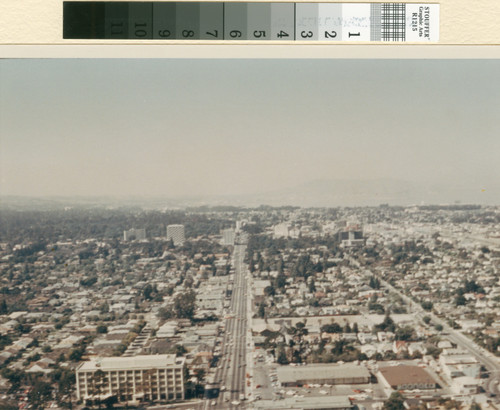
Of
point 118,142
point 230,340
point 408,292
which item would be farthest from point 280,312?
point 118,142

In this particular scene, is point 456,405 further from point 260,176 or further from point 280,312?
point 260,176

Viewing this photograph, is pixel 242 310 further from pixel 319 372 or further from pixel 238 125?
pixel 238 125

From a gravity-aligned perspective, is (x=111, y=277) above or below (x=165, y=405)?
above

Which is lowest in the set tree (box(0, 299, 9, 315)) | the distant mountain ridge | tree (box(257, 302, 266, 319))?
tree (box(257, 302, 266, 319))

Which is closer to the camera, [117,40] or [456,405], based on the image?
[117,40]

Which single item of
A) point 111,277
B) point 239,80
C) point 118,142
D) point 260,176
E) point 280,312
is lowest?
point 280,312

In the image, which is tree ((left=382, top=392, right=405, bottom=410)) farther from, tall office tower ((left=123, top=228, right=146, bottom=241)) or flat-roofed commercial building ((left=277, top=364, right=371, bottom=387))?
tall office tower ((left=123, top=228, right=146, bottom=241))

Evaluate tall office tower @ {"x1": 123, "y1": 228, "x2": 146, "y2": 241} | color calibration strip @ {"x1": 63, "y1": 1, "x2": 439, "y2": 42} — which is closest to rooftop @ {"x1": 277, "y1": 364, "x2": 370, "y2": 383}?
tall office tower @ {"x1": 123, "y1": 228, "x2": 146, "y2": 241}
